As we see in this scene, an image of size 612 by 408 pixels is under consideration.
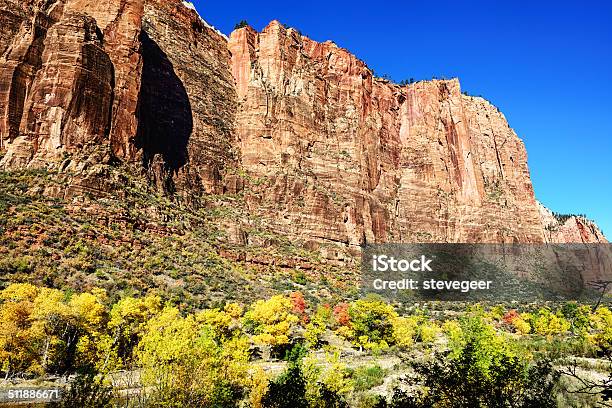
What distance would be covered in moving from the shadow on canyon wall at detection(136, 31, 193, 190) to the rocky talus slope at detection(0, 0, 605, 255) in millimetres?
279

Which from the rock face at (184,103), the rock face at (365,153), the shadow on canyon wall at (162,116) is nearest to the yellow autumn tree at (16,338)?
the rock face at (184,103)

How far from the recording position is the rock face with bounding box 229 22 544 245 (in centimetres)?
9144

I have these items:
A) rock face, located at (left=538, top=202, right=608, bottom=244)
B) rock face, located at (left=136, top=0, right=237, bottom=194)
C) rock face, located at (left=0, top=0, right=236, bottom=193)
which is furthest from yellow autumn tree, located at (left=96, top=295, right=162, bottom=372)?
rock face, located at (left=538, top=202, right=608, bottom=244)

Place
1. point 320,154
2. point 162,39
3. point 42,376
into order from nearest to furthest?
point 42,376, point 162,39, point 320,154

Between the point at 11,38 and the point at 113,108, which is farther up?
the point at 11,38

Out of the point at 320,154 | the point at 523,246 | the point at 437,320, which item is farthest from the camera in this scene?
the point at 523,246

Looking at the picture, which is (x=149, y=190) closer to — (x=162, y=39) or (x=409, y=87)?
(x=162, y=39)

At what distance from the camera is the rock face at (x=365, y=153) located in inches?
3600

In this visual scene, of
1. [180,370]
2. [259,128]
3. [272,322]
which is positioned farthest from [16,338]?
[259,128]

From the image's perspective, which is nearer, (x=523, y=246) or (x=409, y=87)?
(x=523, y=246)

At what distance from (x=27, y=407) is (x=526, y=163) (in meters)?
150

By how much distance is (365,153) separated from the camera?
10731 cm

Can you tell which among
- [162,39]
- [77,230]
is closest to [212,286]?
[77,230]

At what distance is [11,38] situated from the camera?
6097cm
